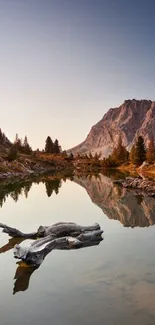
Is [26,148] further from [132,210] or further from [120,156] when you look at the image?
[132,210]

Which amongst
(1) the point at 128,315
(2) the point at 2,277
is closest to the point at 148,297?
(1) the point at 128,315

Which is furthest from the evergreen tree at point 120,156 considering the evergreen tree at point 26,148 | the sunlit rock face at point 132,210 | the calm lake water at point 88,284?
the calm lake water at point 88,284

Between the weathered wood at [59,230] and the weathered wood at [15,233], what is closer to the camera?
the weathered wood at [59,230]

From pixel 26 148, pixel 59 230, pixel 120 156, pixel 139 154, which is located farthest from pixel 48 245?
pixel 26 148

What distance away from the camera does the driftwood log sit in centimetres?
1592

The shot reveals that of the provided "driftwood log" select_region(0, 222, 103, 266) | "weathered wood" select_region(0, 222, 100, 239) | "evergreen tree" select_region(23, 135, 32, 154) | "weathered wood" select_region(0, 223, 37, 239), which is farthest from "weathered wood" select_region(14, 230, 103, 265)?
"evergreen tree" select_region(23, 135, 32, 154)

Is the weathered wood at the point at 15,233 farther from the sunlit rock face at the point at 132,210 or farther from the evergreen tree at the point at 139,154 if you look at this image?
the evergreen tree at the point at 139,154

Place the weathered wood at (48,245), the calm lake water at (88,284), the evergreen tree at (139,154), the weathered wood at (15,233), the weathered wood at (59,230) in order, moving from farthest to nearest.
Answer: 1. the evergreen tree at (139,154)
2. the weathered wood at (15,233)
3. the weathered wood at (59,230)
4. the weathered wood at (48,245)
5. the calm lake water at (88,284)

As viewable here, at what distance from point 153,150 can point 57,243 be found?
359 feet

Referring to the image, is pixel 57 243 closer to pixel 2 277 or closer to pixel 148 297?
pixel 2 277

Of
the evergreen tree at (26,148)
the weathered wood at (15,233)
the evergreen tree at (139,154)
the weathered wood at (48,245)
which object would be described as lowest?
the weathered wood at (48,245)

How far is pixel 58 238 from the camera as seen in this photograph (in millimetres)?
18375

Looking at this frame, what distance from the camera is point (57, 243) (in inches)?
707

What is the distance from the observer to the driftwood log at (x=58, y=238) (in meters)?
15.9
